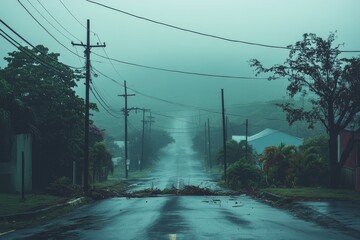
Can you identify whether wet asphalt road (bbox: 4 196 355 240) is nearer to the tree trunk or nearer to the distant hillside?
the tree trunk

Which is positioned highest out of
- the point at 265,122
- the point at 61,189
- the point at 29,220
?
the point at 265,122

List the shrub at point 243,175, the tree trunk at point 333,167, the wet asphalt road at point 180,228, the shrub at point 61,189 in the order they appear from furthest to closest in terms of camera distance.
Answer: the shrub at point 243,175 < the tree trunk at point 333,167 < the shrub at point 61,189 < the wet asphalt road at point 180,228

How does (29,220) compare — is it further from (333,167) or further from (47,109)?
(333,167)

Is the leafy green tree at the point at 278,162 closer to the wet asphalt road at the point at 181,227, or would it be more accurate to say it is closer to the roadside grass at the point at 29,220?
the wet asphalt road at the point at 181,227

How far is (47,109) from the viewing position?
2975 cm

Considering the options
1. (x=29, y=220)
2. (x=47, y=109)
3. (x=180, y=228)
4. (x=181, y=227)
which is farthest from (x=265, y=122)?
(x=180, y=228)

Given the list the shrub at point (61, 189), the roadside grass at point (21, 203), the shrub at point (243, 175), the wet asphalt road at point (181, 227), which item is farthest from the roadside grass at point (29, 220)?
the shrub at point (243, 175)

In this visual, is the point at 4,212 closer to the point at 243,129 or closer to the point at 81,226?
the point at 81,226

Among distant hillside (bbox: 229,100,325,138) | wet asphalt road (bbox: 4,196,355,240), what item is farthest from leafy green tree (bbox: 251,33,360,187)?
distant hillside (bbox: 229,100,325,138)

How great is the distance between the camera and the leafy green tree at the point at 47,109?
96.6 feet

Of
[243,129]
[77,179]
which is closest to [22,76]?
[77,179]

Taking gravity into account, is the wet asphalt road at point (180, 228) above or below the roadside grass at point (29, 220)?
above

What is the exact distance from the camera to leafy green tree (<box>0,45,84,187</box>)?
2945 centimetres

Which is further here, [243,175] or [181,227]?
[243,175]
